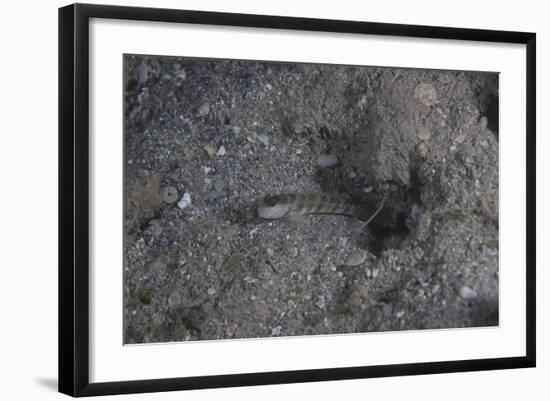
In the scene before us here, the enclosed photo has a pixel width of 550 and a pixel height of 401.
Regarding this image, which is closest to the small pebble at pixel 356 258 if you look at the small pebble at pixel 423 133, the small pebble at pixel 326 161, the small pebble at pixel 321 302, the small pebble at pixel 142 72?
the small pebble at pixel 321 302

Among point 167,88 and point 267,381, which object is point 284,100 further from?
point 267,381

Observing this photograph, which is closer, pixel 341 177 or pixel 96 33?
pixel 96 33

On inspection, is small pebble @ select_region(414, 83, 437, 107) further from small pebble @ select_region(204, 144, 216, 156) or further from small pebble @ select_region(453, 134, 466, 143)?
small pebble @ select_region(204, 144, 216, 156)

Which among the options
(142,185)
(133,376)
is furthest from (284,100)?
(133,376)

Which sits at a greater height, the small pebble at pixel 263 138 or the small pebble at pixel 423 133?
the small pebble at pixel 423 133

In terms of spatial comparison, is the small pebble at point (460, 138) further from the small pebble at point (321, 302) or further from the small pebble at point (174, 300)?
the small pebble at point (174, 300)
